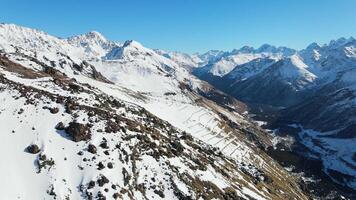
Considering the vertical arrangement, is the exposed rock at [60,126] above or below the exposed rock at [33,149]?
above

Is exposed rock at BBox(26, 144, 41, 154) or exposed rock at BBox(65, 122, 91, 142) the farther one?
exposed rock at BBox(65, 122, 91, 142)

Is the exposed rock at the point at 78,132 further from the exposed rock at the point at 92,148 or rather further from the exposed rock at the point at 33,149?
the exposed rock at the point at 33,149

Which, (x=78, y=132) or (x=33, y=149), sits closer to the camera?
(x=33, y=149)

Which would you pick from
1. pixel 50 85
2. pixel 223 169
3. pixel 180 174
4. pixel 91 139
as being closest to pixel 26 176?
pixel 91 139

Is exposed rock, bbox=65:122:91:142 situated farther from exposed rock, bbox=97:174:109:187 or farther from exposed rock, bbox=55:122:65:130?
exposed rock, bbox=97:174:109:187

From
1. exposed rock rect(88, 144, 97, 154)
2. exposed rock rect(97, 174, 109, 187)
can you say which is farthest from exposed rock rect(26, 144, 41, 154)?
exposed rock rect(97, 174, 109, 187)

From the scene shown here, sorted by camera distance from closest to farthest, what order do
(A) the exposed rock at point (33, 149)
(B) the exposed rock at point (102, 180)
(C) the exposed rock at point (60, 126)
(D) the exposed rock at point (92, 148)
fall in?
(B) the exposed rock at point (102, 180) → (A) the exposed rock at point (33, 149) → (D) the exposed rock at point (92, 148) → (C) the exposed rock at point (60, 126)

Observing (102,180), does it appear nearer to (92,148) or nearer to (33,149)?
(92,148)

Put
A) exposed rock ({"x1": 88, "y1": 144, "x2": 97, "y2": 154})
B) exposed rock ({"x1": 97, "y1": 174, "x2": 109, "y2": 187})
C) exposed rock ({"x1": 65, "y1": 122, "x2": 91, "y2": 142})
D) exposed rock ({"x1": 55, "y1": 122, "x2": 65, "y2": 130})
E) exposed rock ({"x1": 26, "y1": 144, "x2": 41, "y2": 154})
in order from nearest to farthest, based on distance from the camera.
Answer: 1. exposed rock ({"x1": 97, "y1": 174, "x2": 109, "y2": 187})
2. exposed rock ({"x1": 26, "y1": 144, "x2": 41, "y2": 154})
3. exposed rock ({"x1": 88, "y1": 144, "x2": 97, "y2": 154})
4. exposed rock ({"x1": 65, "y1": 122, "x2": 91, "y2": 142})
5. exposed rock ({"x1": 55, "y1": 122, "x2": 65, "y2": 130})

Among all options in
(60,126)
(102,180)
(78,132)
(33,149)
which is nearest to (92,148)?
(78,132)

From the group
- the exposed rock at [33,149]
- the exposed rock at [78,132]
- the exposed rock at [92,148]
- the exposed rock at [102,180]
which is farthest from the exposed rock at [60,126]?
the exposed rock at [102,180]

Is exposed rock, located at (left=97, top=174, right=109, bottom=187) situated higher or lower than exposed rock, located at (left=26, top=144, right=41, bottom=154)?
higher

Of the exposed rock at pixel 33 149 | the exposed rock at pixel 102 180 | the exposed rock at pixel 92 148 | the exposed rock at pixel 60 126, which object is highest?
the exposed rock at pixel 60 126
